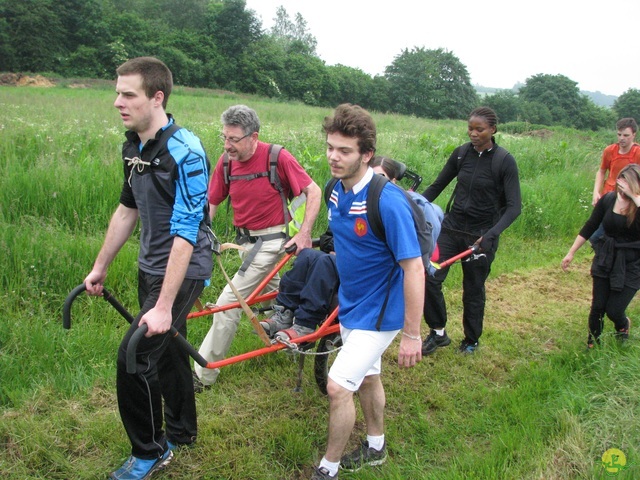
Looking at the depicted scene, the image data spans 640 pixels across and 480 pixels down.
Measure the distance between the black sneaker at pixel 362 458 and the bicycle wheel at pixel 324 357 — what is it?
74 centimetres

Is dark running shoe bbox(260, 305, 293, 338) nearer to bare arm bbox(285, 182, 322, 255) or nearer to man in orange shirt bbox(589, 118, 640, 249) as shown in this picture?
bare arm bbox(285, 182, 322, 255)

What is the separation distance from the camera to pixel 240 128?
3957 millimetres

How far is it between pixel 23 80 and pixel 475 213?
38.8 meters

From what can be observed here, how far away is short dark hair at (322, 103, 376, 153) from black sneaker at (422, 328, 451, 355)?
9.54 ft

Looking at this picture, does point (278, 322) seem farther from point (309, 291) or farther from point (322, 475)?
point (322, 475)

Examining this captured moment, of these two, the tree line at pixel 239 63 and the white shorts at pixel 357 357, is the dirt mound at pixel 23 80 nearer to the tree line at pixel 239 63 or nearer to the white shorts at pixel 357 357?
the tree line at pixel 239 63

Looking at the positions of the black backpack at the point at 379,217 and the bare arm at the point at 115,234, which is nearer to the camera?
the black backpack at the point at 379,217

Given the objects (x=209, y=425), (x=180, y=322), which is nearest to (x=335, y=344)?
(x=209, y=425)

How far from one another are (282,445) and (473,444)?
1.37 metres

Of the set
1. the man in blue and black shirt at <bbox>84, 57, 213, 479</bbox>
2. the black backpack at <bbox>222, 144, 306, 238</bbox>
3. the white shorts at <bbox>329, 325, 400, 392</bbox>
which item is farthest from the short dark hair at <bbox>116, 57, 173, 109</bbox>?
the white shorts at <bbox>329, 325, 400, 392</bbox>

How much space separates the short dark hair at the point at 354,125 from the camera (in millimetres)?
2664

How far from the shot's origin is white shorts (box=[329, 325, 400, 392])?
2.89 m

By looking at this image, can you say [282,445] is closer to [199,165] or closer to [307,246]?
[307,246]

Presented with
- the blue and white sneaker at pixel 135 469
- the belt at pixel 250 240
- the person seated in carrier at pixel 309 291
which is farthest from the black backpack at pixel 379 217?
the blue and white sneaker at pixel 135 469
